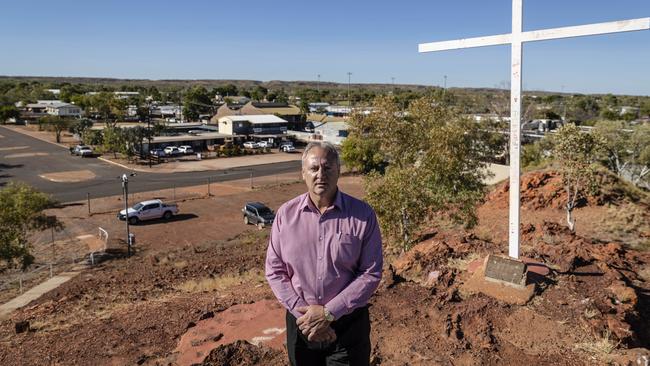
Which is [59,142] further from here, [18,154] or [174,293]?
[174,293]

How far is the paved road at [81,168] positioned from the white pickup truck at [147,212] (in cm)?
826

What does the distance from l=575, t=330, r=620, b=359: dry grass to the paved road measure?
108 ft

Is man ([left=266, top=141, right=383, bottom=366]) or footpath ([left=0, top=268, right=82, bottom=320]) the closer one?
man ([left=266, top=141, right=383, bottom=366])

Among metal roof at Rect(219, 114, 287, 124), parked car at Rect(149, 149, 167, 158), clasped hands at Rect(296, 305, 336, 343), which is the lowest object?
parked car at Rect(149, 149, 167, 158)

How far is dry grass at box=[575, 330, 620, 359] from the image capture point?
632 centimetres

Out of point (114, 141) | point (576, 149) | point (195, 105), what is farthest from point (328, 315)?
point (195, 105)

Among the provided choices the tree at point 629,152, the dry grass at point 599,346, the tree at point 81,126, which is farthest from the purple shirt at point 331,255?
the tree at point 81,126

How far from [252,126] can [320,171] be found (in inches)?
2650

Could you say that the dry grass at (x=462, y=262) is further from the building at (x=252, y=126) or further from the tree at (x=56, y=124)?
the tree at (x=56, y=124)

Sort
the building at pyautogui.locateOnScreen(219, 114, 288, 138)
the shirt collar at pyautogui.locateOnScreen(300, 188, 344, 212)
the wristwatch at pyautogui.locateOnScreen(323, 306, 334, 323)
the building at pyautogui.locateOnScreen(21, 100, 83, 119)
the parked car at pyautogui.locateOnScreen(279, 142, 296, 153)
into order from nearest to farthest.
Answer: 1. the wristwatch at pyautogui.locateOnScreen(323, 306, 334, 323)
2. the shirt collar at pyautogui.locateOnScreen(300, 188, 344, 212)
3. the parked car at pyautogui.locateOnScreen(279, 142, 296, 153)
4. the building at pyautogui.locateOnScreen(219, 114, 288, 138)
5. the building at pyautogui.locateOnScreen(21, 100, 83, 119)

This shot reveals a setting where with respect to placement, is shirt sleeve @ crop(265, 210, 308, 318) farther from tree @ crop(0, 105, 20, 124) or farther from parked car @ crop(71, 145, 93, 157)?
tree @ crop(0, 105, 20, 124)

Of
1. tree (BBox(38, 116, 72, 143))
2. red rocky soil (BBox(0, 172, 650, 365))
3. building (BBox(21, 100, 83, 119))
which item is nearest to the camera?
red rocky soil (BBox(0, 172, 650, 365))

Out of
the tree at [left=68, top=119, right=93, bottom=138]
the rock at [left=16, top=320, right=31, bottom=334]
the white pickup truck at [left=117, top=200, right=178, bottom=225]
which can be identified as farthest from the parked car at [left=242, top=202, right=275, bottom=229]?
the tree at [left=68, top=119, right=93, bottom=138]

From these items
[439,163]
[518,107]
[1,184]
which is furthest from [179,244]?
[1,184]
